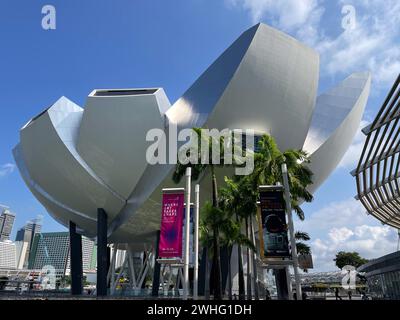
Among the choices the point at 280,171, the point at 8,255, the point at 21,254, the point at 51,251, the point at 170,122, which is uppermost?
the point at 51,251

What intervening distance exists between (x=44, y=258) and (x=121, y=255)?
3521 inches

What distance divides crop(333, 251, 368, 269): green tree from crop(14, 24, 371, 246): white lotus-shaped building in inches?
2271

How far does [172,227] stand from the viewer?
15852mm

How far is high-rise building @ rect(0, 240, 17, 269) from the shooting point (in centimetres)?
17100

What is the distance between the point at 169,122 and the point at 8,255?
580ft

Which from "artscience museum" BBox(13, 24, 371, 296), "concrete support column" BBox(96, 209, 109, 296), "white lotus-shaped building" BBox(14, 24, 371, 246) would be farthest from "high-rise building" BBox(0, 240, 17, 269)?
"concrete support column" BBox(96, 209, 109, 296)

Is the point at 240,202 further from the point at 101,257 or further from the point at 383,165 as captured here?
the point at 101,257

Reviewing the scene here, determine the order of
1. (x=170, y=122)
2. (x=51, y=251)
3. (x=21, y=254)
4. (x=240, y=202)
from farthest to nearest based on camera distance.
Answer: (x=21, y=254)
(x=51, y=251)
(x=170, y=122)
(x=240, y=202)

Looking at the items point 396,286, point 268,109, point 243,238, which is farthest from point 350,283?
point 243,238

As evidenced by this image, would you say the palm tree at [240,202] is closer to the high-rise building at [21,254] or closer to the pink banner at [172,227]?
the pink banner at [172,227]

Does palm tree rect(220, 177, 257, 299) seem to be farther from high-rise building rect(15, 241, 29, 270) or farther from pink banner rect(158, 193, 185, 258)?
high-rise building rect(15, 241, 29, 270)

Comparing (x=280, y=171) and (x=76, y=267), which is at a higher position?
(x=280, y=171)

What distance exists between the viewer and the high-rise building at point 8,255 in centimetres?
17100

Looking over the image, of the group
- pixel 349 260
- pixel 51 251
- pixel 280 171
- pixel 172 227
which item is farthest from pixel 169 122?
pixel 51 251
